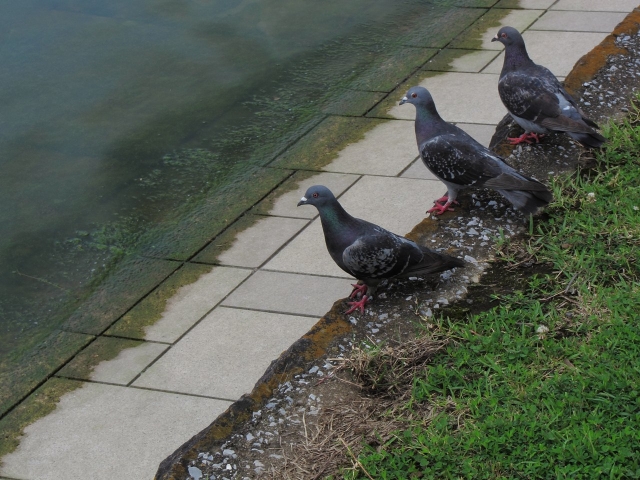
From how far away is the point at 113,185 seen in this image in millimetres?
6766

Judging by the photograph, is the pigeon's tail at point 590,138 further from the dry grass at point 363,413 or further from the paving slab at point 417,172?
the dry grass at point 363,413

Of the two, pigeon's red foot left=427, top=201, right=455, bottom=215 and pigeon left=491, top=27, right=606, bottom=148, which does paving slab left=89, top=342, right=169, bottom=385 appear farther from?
pigeon left=491, top=27, right=606, bottom=148

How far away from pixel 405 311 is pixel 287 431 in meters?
0.98

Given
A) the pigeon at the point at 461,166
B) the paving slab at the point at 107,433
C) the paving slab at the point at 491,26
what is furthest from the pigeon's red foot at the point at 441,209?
the paving slab at the point at 491,26

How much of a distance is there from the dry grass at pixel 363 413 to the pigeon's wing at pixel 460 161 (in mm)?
1242

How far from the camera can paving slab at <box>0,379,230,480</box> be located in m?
4.02

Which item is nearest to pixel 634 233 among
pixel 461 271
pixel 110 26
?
pixel 461 271

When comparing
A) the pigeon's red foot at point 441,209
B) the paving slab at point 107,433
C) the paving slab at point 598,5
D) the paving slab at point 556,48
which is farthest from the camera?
the paving slab at point 598,5

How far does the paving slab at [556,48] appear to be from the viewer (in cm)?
769

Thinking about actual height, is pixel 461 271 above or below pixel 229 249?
above

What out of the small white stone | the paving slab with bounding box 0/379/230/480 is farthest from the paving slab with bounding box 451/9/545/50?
the small white stone

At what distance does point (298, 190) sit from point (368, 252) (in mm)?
2272

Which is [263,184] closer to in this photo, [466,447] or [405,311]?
[405,311]

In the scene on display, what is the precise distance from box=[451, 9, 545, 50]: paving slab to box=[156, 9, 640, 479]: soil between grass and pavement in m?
3.85
